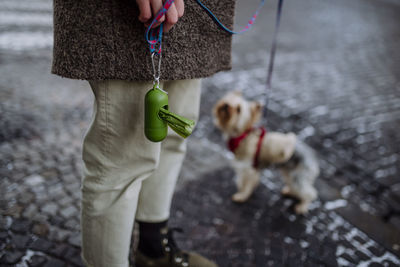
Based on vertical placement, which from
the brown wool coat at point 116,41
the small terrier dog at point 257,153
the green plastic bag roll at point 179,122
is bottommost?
the small terrier dog at point 257,153

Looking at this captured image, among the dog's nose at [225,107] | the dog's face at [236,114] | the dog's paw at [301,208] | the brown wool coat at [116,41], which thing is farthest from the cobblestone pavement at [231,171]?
the brown wool coat at [116,41]

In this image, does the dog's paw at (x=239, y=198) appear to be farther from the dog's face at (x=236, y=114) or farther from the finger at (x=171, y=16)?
the finger at (x=171, y=16)

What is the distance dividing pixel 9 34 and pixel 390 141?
644cm

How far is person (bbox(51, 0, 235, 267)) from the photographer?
3.58 ft

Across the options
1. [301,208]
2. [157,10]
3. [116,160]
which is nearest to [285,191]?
[301,208]

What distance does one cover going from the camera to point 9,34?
559 centimetres

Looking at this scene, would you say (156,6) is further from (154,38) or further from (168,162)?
(168,162)

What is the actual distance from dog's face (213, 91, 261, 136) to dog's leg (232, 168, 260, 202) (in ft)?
1.18

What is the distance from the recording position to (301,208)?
2697 mm

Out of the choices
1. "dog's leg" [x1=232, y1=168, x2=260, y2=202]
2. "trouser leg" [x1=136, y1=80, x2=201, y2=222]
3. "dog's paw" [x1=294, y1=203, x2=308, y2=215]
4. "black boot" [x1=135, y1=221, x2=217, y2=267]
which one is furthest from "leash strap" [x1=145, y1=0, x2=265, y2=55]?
"dog's paw" [x1=294, y1=203, x2=308, y2=215]

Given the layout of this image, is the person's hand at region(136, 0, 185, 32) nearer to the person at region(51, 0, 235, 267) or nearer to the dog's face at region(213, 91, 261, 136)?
the person at region(51, 0, 235, 267)

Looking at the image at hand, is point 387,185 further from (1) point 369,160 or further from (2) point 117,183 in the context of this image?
(2) point 117,183

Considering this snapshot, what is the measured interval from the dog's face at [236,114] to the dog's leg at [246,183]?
14.2 inches

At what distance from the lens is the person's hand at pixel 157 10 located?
1017mm
